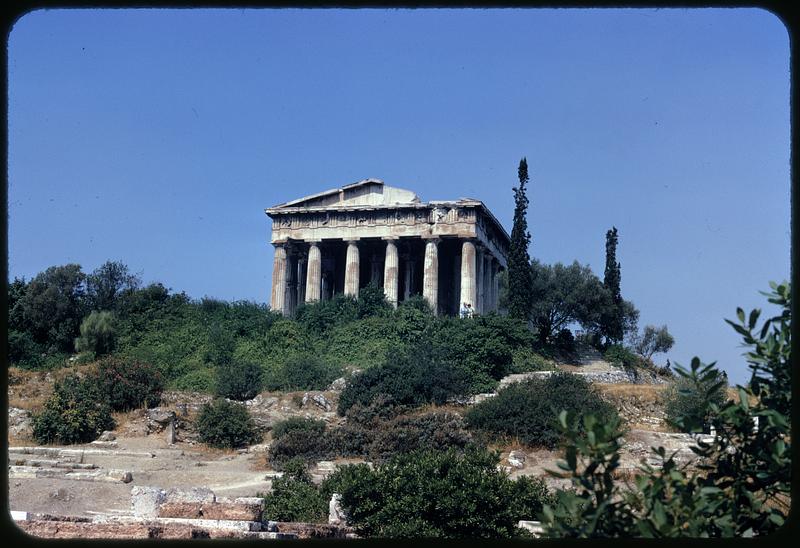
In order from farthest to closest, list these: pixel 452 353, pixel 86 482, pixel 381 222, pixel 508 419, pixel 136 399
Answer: pixel 381 222 → pixel 452 353 → pixel 136 399 → pixel 508 419 → pixel 86 482

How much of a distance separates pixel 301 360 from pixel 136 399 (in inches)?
260

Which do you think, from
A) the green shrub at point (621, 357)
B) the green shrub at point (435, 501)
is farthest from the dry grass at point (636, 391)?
the green shrub at point (435, 501)

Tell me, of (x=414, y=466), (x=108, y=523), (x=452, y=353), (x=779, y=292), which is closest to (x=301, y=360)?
(x=452, y=353)

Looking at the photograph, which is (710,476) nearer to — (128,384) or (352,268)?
(128,384)

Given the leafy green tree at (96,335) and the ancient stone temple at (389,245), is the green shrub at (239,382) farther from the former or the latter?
the ancient stone temple at (389,245)

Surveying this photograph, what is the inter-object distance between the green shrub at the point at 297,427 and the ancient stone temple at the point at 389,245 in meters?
16.1

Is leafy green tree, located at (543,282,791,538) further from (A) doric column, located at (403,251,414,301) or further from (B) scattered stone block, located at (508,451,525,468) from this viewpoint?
(A) doric column, located at (403,251,414,301)

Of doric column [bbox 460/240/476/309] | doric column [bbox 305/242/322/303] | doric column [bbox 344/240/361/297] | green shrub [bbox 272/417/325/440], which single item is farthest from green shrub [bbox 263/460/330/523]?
doric column [bbox 305/242/322/303]

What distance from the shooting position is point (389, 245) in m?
44.3

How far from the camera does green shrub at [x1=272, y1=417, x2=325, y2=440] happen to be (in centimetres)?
2646

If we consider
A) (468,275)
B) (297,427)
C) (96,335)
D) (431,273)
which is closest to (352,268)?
(431,273)

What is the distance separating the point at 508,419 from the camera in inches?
1013

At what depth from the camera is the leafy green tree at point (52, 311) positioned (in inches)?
1560

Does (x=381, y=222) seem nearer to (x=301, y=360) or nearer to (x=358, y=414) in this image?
(x=301, y=360)
